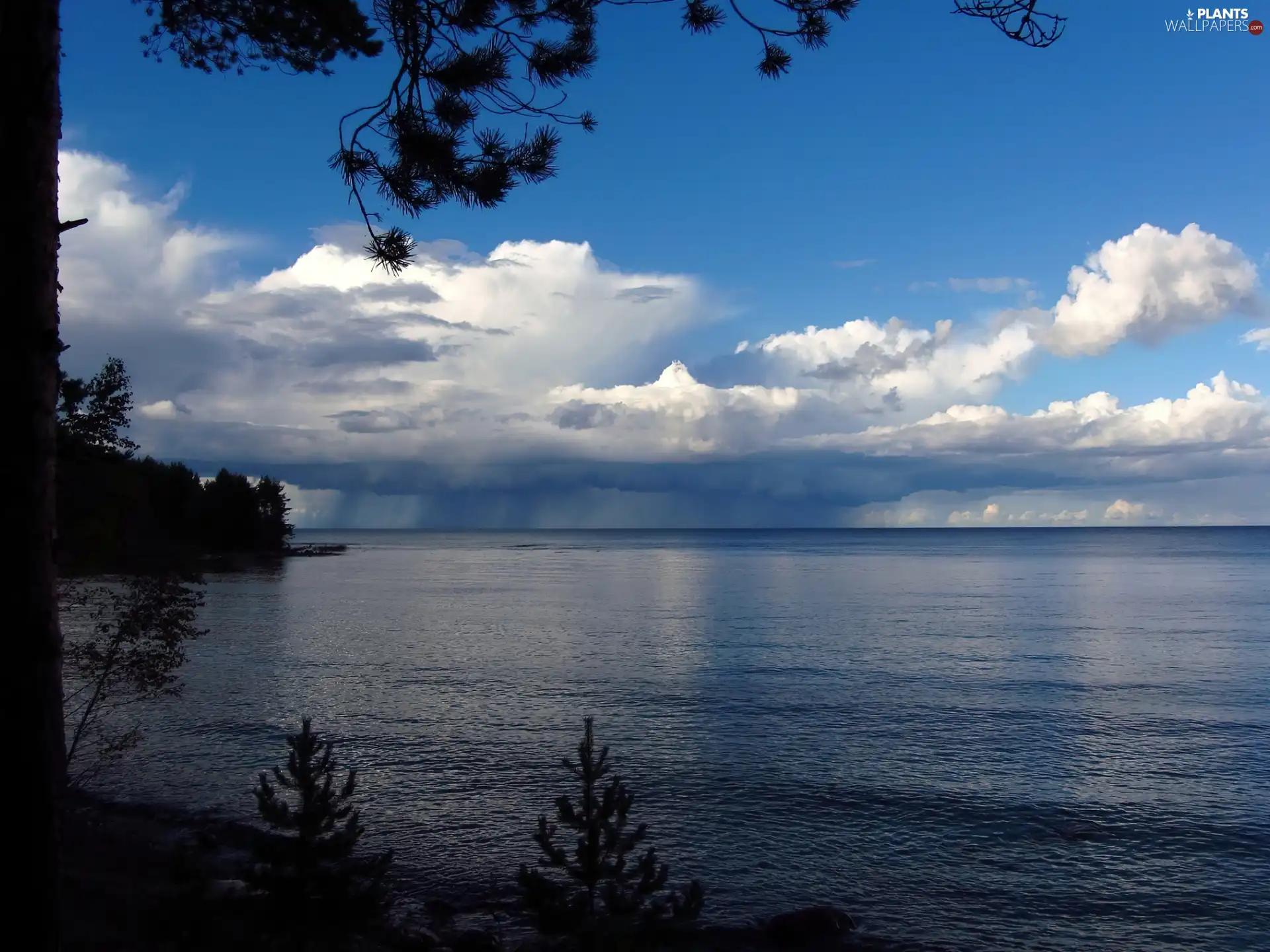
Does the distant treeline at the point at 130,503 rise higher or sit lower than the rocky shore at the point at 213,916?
higher

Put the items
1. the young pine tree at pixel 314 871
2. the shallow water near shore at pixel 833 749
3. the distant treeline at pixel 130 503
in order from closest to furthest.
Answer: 1. the young pine tree at pixel 314 871
2. the shallow water near shore at pixel 833 749
3. the distant treeline at pixel 130 503

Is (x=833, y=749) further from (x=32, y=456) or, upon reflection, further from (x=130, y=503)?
(x=130, y=503)

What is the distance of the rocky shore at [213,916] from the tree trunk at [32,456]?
478cm

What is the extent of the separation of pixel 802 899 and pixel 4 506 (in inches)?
510

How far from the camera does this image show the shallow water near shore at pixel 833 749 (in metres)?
15.0

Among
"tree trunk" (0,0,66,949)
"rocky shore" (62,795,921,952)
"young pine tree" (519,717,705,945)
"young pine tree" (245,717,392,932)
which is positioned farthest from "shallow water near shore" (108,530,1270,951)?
"tree trunk" (0,0,66,949)

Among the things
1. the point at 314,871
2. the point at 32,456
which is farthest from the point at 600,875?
the point at 32,456

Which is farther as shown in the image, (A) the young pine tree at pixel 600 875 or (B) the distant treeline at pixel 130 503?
(B) the distant treeline at pixel 130 503

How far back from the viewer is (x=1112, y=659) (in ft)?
131

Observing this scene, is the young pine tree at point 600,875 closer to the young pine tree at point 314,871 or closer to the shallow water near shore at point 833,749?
the young pine tree at point 314,871

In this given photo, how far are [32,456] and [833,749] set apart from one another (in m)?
21.3

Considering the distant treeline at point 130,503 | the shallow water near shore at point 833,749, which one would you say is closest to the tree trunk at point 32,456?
the distant treeline at point 130,503

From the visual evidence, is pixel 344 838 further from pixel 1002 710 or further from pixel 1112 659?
pixel 1112 659

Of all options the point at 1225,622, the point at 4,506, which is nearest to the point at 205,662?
the point at 4,506
